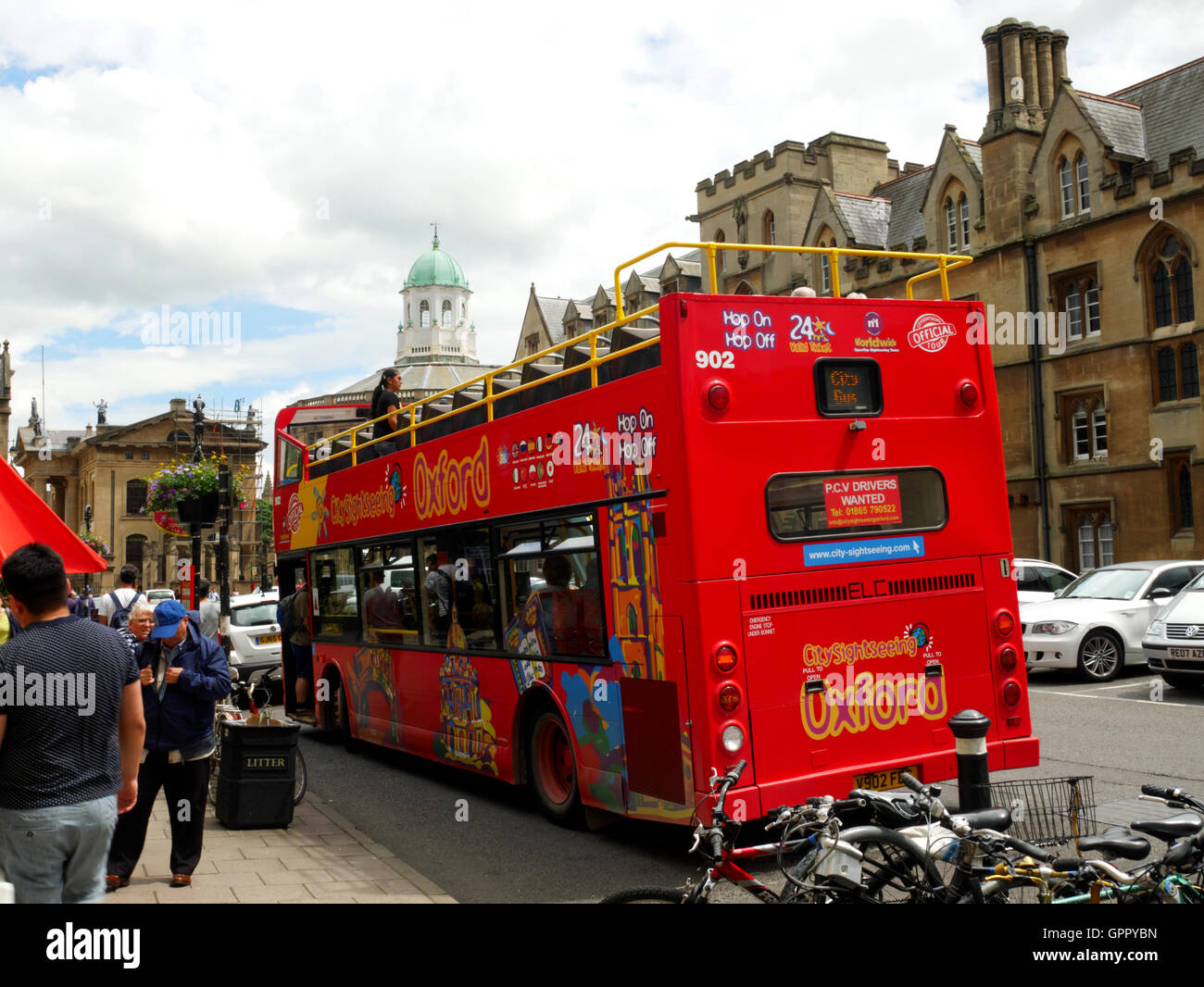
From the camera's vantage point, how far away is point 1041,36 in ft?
119

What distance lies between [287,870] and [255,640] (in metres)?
13.0

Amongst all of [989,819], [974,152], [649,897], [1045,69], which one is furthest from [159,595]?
[989,819]

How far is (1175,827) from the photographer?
4203 millimetres

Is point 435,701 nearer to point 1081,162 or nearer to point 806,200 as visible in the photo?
point 1081,162

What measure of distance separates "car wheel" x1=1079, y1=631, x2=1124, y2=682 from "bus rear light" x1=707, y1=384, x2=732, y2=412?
11391 mm

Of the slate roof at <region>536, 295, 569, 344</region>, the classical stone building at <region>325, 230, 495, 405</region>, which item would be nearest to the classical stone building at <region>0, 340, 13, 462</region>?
the slate roof at <region>536, 295, 569, 344</region>

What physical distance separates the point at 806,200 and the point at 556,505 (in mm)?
38057

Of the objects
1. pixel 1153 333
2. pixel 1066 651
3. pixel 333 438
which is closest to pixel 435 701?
pixel 333 438

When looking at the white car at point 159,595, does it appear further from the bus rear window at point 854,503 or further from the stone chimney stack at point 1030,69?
the stone chimney stack at point 1030,69

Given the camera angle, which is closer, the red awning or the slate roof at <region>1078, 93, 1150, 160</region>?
the red awning

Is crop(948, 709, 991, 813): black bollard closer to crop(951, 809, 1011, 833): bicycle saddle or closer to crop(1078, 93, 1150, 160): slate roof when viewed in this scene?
crop(951, 809, 1011, 833): bicycle saddle

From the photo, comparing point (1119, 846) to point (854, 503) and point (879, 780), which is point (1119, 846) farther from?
point (854, 503)

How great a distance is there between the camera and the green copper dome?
443 feet

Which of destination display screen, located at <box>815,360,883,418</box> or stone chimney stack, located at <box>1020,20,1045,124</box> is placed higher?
stone chimney stack, located at <box>1020,20,1045,124</box>
